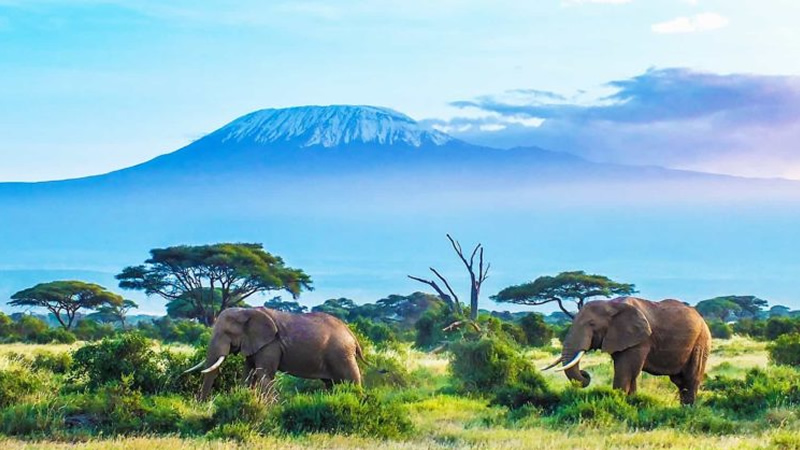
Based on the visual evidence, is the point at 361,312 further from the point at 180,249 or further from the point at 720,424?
the point at 720,424

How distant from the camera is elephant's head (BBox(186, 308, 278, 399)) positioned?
17.3 m

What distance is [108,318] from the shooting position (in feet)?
227

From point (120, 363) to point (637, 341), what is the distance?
8100 mm

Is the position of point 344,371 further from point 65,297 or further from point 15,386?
point 65,297

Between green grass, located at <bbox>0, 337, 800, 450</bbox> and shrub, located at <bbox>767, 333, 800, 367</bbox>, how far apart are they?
913cm

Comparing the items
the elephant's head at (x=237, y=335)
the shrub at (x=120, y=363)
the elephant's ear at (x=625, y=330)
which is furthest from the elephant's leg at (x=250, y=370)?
the elephant's ear at (x=625, y=330)

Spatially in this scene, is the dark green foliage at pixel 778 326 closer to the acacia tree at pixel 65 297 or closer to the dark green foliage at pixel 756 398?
the dark green foliage at pixel 756 398

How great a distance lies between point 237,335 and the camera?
1745 centimetres

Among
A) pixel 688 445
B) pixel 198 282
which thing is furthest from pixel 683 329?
pixel 198 282

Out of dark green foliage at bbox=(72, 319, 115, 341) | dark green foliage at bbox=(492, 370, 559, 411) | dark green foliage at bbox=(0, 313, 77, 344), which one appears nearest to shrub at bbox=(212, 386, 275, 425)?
dark green foliage at bbox=(492, 370, 559, 411)

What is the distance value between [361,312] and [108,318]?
15327 mm

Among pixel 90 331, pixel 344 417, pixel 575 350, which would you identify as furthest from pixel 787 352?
pixel 90 331

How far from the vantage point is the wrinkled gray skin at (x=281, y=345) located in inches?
684

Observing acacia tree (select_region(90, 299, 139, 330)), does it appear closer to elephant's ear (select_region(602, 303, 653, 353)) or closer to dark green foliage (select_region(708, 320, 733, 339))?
dark green foliage (select_region(708, 320, 733, 339))
